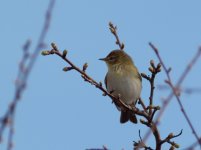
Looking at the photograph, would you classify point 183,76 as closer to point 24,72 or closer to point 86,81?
point 24,72

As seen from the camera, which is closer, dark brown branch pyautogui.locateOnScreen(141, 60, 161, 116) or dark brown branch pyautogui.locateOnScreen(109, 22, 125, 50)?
dark brown branch pyautogui.locateOnScreen(141, 60, 161, 116)

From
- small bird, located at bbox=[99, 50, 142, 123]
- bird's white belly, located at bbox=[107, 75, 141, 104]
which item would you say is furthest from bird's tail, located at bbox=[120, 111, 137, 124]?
bird's white belly, located at bbox=[107, 75, 141, 104]

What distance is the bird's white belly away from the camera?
27.3ft

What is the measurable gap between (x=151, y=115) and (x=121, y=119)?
3081 mm

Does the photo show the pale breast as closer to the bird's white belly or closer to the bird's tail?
the bird's white belly

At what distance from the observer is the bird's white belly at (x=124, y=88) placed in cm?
834

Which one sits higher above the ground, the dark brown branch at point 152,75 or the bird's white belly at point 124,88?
the bird's white belly at point 124,88

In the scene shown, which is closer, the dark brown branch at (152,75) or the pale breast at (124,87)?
the dark brown branch at (152,75)

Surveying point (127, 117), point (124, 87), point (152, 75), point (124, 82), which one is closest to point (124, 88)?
point (124, 87)

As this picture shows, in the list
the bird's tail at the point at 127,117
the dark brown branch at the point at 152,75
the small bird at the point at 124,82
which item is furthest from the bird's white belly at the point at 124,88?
the dark brown branch at the point at 152,75

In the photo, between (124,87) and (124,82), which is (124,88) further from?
(124,82)

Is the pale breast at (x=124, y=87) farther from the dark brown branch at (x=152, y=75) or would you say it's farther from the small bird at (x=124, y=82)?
the dark brown branch at (x=152, y=75)

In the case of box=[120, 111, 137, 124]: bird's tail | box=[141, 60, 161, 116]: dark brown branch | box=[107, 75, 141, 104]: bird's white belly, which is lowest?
box=[141, 60, 161, 116]: dark brown branch

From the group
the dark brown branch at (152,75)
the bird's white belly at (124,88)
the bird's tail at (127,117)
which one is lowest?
the dark brown branch at (152,75)
